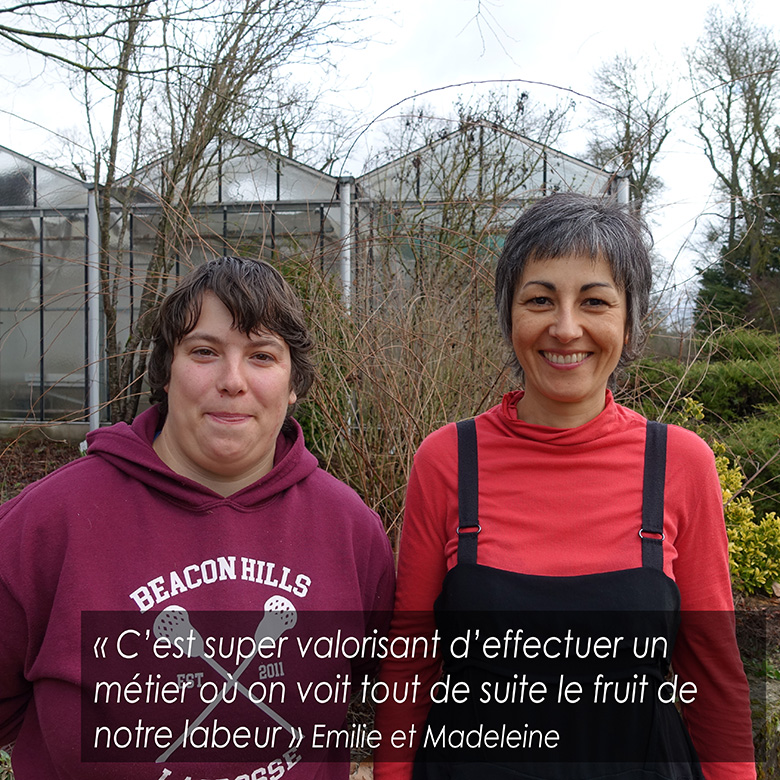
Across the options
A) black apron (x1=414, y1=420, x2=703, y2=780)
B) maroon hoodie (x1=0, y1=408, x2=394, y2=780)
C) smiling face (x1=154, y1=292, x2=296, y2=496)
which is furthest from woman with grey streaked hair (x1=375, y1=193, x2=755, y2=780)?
smiling face (x1=154, y1=292, x2=296, y2=496)

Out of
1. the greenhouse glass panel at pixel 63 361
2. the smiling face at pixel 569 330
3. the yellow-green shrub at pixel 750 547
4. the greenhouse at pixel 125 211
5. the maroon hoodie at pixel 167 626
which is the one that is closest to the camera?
the maroon hoodie at pixel 167 626

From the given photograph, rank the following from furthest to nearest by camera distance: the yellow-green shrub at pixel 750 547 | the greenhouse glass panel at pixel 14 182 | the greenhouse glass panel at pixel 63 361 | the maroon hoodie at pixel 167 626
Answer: the greenhouse glass panel at pixel 14 182 < the greenhouse glass panel at pixel 63 361 < the yellow-green shrub at pixel 750 547 < the maroon hoodie at pixel 167 626

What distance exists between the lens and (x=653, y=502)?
4.54 feet

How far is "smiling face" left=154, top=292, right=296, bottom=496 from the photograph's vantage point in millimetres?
1431

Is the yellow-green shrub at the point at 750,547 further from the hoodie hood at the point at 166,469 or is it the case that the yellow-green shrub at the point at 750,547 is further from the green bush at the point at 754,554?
the hoodie hood at the point at 166,469

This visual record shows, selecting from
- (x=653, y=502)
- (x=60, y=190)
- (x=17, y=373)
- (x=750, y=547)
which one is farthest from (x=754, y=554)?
(x=60, y=190)

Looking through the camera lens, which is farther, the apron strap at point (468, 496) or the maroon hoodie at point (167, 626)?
the apron strap at point (468, 496)

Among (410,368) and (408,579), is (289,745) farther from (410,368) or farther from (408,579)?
(410,368)

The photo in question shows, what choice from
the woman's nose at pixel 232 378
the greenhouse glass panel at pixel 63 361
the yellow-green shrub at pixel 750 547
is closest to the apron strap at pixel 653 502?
the woman's nose at pixel 232 378

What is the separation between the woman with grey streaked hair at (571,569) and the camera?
4.41 feet

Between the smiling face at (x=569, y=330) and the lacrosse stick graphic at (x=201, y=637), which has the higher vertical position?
the smiling face at (x=569, y=330)

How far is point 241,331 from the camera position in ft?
4.79

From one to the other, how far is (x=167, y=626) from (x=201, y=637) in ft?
0.23

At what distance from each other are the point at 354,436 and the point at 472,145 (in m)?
4.16
